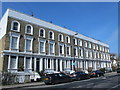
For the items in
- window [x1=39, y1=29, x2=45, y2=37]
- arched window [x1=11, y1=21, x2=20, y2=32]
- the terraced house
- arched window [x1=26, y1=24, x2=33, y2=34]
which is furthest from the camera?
window [x1=39, y1=29, x2=45, y2=37]

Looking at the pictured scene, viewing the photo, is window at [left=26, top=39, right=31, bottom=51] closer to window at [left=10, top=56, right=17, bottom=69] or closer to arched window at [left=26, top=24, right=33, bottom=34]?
arched window at [left=26, top=24, right=33, bottom=34]

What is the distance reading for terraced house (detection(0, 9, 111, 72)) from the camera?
19875mm

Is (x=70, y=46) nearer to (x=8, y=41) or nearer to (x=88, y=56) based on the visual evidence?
(x=88, y=56)

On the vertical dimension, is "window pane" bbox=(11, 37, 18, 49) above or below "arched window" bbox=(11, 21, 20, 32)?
below

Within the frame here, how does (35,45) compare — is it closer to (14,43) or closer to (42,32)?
(42,32)

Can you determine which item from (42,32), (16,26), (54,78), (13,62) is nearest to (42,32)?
(42,32)

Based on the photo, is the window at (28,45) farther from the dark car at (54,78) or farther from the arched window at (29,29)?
the dark car at (54,78)

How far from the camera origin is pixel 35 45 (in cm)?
2338

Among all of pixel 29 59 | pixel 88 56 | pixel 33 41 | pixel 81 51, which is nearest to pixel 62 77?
pixel 29 59

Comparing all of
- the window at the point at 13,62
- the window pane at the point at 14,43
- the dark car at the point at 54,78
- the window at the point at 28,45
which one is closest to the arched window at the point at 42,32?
the window at the point at 28,45

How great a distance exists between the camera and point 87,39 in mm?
39594

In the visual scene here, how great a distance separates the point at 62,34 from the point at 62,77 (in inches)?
544

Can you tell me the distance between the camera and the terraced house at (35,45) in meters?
19.9

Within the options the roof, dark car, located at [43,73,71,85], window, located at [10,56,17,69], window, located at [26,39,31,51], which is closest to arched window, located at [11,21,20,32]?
the roof
